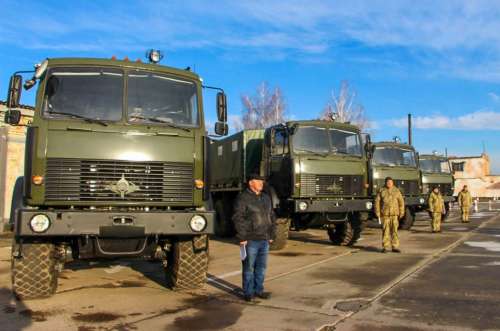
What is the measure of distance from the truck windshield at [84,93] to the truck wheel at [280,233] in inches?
214

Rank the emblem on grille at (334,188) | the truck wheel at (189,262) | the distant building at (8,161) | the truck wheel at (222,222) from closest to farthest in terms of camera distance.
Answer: the truck wheel at (189,262) < the emblem on grille at (334,188) < the distant building at (8,161) < the truck wheel at (222,222)

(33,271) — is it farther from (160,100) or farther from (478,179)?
(478,179)

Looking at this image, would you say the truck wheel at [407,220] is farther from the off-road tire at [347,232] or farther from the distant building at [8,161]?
the distant building at [8,161]

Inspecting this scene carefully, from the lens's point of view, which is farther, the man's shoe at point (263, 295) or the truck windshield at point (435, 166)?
the truck windshield at point (435, 166)

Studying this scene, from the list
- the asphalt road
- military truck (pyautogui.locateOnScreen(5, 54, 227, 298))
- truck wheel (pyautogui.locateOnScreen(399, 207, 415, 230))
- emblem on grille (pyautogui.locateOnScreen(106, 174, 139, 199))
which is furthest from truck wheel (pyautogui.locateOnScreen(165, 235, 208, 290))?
truck wheel (pyautogui.locateOnScreen(399, 207, 415, 230))

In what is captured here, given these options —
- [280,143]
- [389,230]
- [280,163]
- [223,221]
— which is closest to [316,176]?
[280,163]

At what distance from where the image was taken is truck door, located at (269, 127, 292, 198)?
11.1 m

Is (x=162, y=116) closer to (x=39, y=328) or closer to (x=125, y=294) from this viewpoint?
(x=125, y=294)

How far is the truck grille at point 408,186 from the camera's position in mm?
16000

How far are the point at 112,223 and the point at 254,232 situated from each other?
170 cm

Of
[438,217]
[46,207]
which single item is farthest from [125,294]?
[438,217]

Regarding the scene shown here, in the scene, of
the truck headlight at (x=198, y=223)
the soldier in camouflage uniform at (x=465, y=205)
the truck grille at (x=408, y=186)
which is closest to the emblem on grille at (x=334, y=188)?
the truck grille at (x=408, y=186)

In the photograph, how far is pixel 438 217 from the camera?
630 inches

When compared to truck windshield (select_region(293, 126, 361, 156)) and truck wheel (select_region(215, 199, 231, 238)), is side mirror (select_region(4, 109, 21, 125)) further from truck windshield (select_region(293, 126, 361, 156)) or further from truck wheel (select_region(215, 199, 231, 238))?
truck wheel (select_region(215, 199, 231, 238))
